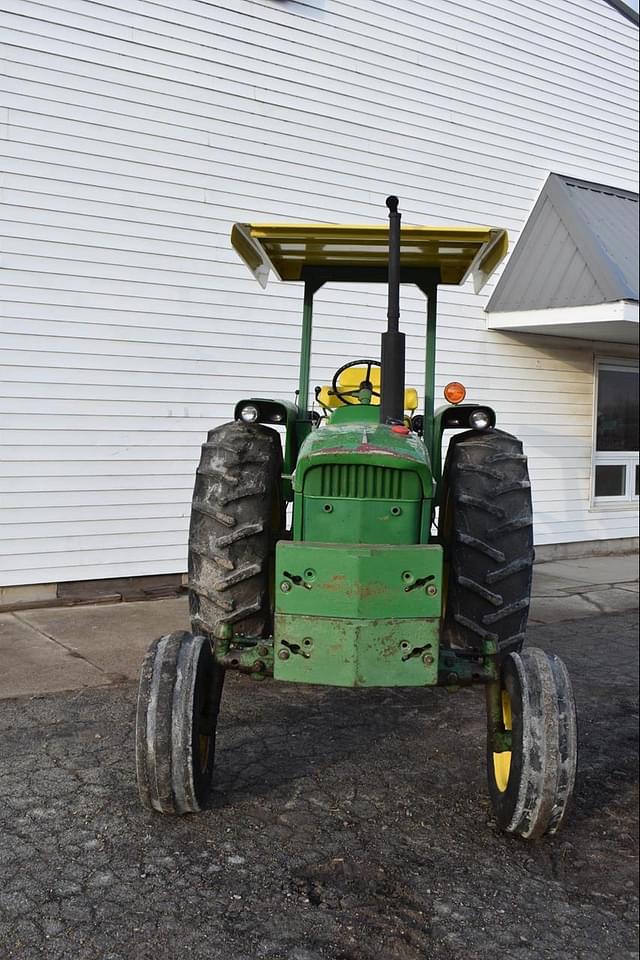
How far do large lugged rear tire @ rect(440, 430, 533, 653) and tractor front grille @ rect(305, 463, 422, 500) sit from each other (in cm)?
59

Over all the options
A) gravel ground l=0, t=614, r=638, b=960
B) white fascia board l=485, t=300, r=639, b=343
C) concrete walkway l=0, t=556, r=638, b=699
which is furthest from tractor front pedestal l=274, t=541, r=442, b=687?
white fascia board l=485, t=300, r=639, b=343

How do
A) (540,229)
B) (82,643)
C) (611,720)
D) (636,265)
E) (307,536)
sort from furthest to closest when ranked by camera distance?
(540,229) < (636,265) < (82,643) < (611,720) < (307,536)

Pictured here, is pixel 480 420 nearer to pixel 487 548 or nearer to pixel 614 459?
pixel 487 548

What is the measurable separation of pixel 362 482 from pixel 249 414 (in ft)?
3.50

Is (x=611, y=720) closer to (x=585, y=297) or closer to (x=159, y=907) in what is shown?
(x=159, y=907)

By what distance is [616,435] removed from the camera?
11.0 metres

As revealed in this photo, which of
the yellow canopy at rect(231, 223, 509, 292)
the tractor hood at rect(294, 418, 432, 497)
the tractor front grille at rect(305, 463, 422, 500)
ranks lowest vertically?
the tractor front grille at rect(305, 463, 422, 500)

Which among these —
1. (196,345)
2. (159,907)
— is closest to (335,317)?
(196,345)

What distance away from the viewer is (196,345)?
7.58m

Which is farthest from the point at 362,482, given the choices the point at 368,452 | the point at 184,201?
the point at 184,201

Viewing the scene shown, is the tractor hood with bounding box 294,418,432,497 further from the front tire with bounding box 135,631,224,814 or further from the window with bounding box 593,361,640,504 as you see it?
the window with bounding box 593,361,640,504

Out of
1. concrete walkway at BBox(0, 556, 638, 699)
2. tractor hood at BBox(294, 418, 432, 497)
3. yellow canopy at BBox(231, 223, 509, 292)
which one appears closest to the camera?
tractor hood at BBox(294, 418, 432, 497)

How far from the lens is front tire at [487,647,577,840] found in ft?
10.6

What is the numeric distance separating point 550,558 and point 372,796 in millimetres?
6903
